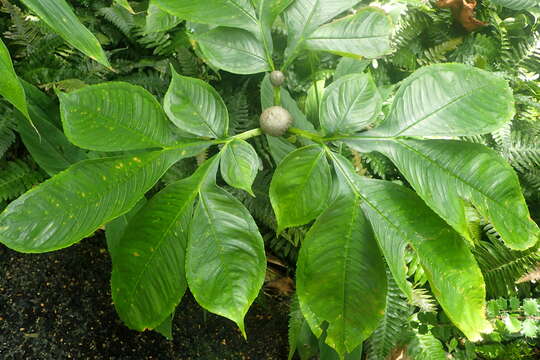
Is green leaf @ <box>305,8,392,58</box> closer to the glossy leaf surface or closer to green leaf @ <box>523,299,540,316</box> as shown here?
the glossy leaf surface

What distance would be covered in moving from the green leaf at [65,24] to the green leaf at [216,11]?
0.54ft

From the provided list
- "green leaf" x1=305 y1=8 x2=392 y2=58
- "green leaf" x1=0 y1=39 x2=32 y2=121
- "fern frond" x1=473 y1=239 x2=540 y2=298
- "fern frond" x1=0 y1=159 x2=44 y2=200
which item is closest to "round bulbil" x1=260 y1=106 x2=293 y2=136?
"green leaf" x1=305 y1=8 x2=392 y2=58

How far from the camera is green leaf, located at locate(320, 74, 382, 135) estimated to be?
70 centimetres

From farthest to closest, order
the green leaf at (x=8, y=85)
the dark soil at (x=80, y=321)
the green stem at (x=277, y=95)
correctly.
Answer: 1. the dark soil at (x=80, y=321)
2. the green stem at (x=277, y=95)
3. the green leaf at (x=8, y=85)

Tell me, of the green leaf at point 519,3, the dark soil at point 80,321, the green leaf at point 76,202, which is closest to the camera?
the green leaf at point 76,202

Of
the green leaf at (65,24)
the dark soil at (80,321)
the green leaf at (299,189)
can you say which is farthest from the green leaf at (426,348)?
the green leaf at (65,24)

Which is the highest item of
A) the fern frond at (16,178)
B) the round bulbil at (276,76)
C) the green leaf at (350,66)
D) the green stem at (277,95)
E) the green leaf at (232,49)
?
the green leaf at (232,49)

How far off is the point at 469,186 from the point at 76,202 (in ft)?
1.89

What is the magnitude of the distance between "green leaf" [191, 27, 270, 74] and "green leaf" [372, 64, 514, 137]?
0.82 feet

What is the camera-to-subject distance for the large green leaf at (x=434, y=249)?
582 millimetres

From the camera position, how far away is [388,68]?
1.39 meters

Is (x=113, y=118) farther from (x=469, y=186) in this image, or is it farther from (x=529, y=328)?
(x=529, y=328)

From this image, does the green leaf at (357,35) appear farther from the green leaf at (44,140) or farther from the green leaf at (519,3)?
the green leaf at (519,3)

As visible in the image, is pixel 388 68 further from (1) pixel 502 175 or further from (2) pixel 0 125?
(2) pixel 0 125
